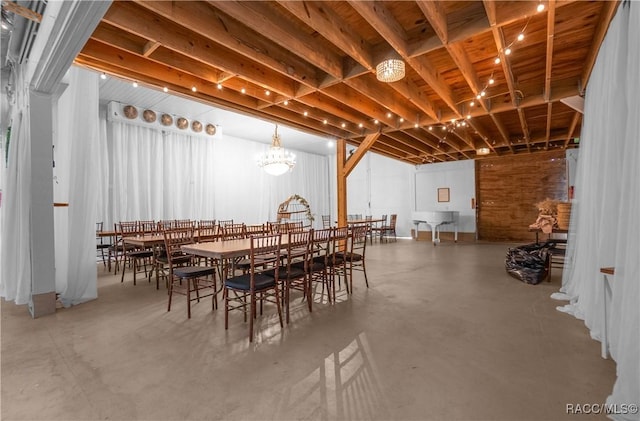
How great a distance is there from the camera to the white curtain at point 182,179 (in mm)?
7027

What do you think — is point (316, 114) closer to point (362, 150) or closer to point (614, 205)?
point (362, 150)

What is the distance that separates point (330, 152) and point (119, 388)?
37.5 ft

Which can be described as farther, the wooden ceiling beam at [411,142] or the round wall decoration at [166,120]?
the round wall decoration at [166,120]

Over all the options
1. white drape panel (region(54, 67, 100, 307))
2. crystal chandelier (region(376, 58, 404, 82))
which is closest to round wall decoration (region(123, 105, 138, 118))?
white drape panel (region(54, 67, 100, 307))

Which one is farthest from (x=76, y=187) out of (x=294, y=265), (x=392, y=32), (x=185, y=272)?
(x=392, y=32)

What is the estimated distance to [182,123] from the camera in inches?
312

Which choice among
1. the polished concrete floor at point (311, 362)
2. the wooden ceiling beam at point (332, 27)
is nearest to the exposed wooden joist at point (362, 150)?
the wooden ceiling beam at point (332, 27)

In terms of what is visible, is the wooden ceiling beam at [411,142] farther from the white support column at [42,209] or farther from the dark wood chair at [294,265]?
the white support column at [42,209]

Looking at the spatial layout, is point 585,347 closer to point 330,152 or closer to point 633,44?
point 633,44

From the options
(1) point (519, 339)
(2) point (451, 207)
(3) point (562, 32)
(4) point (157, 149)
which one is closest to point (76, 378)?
(1) point (519, 339)

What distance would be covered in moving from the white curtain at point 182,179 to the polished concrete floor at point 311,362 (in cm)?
405

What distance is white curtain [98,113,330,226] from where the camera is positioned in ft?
23.1

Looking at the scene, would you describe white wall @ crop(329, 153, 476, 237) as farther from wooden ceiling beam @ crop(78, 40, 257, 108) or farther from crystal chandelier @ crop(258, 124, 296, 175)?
wooden ceiling beam @ crop(78, 40, 257, 108)

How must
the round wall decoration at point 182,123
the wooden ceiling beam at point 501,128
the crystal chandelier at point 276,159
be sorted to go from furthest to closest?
1. the round wall decoration at point 182,123
2. the crystal chandelier at point 276,159
3. the wooden ceiling beam at point 501,128
